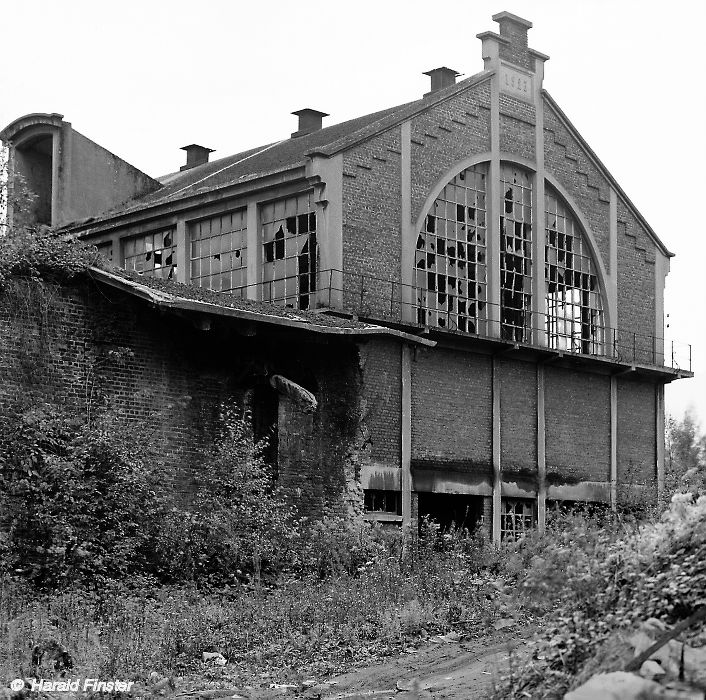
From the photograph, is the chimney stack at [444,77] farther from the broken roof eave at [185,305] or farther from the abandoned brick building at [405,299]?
the broken roof eave at [185,305]

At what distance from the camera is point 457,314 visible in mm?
24594

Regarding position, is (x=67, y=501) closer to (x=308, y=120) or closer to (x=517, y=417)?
(x=517, y=417)

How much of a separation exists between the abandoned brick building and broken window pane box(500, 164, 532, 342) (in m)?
0.05

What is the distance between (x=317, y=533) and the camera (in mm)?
19469

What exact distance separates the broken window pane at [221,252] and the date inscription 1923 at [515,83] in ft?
20.3

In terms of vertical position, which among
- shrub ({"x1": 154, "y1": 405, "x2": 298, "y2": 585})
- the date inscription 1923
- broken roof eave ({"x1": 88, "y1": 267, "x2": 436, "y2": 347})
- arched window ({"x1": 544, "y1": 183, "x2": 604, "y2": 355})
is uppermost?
the date inscription 1923

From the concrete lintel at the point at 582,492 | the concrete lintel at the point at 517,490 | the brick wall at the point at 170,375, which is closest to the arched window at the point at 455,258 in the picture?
the concrete lintel at the point at 517,490

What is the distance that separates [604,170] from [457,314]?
5837mm

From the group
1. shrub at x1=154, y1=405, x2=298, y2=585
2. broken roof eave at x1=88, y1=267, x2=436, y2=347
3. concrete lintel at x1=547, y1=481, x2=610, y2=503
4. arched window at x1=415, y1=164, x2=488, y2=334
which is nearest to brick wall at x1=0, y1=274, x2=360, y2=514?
shrub at x1=154, y1=405, x2=298, y2=585

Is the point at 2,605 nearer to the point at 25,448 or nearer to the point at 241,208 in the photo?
the point at 25,448

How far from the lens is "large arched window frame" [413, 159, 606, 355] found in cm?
2447

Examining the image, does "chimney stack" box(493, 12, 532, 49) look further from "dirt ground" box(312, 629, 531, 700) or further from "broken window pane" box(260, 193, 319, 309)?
"dirt ground" box(312, 629, 531, 700)

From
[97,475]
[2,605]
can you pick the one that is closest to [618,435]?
[97,475]

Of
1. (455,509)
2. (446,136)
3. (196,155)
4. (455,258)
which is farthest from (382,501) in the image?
(196,155)
